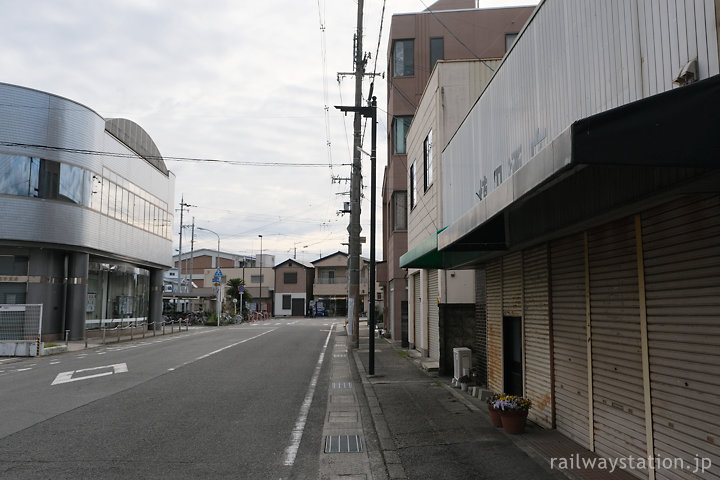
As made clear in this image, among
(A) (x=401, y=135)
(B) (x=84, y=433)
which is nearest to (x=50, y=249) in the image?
(A) (x=401, y=135)

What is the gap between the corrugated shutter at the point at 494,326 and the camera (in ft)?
36.1

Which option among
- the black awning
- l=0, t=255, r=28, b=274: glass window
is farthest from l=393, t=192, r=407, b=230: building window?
the black awning

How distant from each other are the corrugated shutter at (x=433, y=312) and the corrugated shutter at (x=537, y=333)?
Result: 7.39 meters

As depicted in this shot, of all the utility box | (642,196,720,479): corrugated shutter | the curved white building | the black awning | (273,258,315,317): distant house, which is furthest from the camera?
(273,258,315,317): distant house

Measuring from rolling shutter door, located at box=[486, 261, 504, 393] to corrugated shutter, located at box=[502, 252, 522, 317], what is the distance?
310mm

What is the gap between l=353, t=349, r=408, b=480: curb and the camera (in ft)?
20.9

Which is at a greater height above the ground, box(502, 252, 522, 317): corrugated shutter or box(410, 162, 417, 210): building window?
box(410, 162, 417, 210): building window

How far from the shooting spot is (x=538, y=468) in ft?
20.5

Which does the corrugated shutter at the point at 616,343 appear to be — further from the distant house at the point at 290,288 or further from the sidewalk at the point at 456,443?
the distant house at the point at 290,288

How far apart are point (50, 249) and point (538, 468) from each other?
27919 mm

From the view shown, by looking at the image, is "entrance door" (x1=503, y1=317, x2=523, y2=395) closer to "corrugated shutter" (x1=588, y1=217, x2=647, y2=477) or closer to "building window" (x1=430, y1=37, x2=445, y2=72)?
"corrugated shutter" (x1=588, y1=217, x2=647, y2=477)

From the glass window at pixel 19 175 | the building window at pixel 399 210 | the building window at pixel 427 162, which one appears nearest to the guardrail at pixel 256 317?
the glass window at pixel 19 175

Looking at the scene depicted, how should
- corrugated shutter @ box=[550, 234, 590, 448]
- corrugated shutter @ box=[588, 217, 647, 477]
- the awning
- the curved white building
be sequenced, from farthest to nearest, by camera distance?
the curved white building → the awning → corrugated shutter @ box=[550, 234, 590, 448] → corrugated shutter @ box=[588, 217, 647, 477]

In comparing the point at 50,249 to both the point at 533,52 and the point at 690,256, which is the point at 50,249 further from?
the point at 690,256
